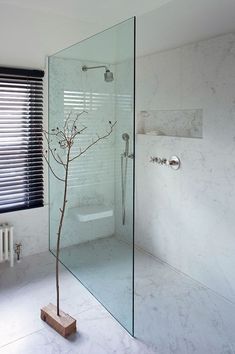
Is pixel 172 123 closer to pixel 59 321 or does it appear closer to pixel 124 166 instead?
pixel 124 166

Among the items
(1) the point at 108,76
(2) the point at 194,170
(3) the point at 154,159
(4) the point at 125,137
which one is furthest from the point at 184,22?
(3) the point at 154,159

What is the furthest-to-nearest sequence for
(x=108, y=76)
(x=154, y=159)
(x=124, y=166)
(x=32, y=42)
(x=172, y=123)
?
1. (x=154, y=159)
2. (x=172, y=123)
3. (x=32, y=42)
4. (x=108, y=76)
5. (x=124, y=166)

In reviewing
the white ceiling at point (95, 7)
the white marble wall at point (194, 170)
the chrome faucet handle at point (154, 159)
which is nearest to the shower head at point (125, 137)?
the white marble wall at point (194, 170)

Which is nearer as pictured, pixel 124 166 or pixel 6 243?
pixel 124 166

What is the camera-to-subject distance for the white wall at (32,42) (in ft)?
9.45

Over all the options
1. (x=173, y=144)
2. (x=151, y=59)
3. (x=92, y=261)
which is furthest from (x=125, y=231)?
(x=151, y=59)

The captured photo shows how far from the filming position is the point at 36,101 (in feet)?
10.3

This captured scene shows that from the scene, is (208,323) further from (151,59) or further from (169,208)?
(151,59)

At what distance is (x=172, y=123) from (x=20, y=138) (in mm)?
1515

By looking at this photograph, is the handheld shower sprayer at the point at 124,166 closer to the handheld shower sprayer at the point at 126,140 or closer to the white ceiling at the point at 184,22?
the handheld shower sprayer at the point at 126,140

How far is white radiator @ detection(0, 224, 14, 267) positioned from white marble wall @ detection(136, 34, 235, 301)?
55.9 inches

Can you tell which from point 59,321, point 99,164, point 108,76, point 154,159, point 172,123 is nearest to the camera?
point 59,321

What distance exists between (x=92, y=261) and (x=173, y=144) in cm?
135

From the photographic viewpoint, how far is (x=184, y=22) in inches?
89.7
